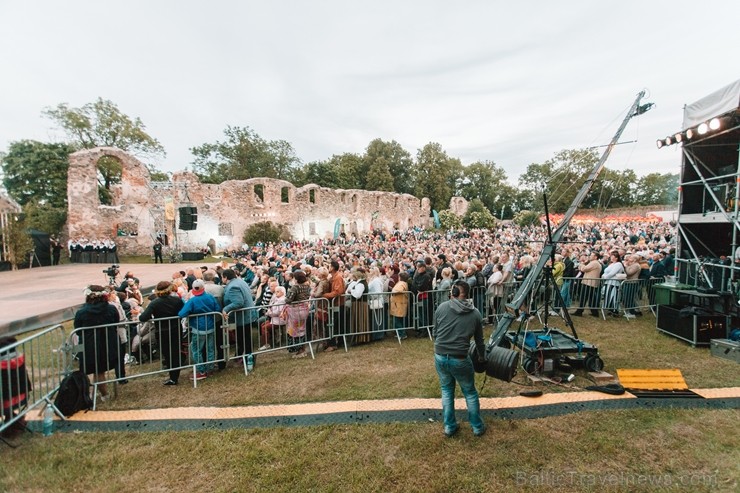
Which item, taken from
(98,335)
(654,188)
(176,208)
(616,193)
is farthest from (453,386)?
(654,188)

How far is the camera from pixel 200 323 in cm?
542

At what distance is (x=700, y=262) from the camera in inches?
313

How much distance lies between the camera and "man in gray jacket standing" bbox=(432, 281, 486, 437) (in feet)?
11.9

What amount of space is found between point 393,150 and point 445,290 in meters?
54.8

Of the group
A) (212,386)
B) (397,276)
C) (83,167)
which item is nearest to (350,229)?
(83,167)

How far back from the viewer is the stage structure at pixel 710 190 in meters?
7.27

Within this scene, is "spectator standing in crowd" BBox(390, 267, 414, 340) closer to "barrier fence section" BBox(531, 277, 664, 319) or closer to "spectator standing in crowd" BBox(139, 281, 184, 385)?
"barrier fence section" BBox(531, 277, 664, 319)

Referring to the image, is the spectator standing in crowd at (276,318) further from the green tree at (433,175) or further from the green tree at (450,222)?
the green tree at (433,175)

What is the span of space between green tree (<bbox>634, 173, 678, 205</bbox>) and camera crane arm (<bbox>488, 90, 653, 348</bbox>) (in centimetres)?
7837

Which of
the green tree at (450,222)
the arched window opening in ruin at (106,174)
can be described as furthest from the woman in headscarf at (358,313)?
the arched window opening in ruin at (106,174)

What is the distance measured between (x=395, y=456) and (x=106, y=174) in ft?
129

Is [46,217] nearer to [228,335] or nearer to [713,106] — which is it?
[228,335]

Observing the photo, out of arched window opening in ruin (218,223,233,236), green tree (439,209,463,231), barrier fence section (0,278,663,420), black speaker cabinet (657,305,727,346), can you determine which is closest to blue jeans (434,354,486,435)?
barrier fence section (0,278,663,420)

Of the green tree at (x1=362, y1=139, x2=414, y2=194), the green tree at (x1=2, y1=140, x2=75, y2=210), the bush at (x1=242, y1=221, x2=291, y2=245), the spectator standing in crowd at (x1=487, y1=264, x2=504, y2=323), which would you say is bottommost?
the spectator standing in crowd at (x1=487, y1=264, x2=504, y2=323)
